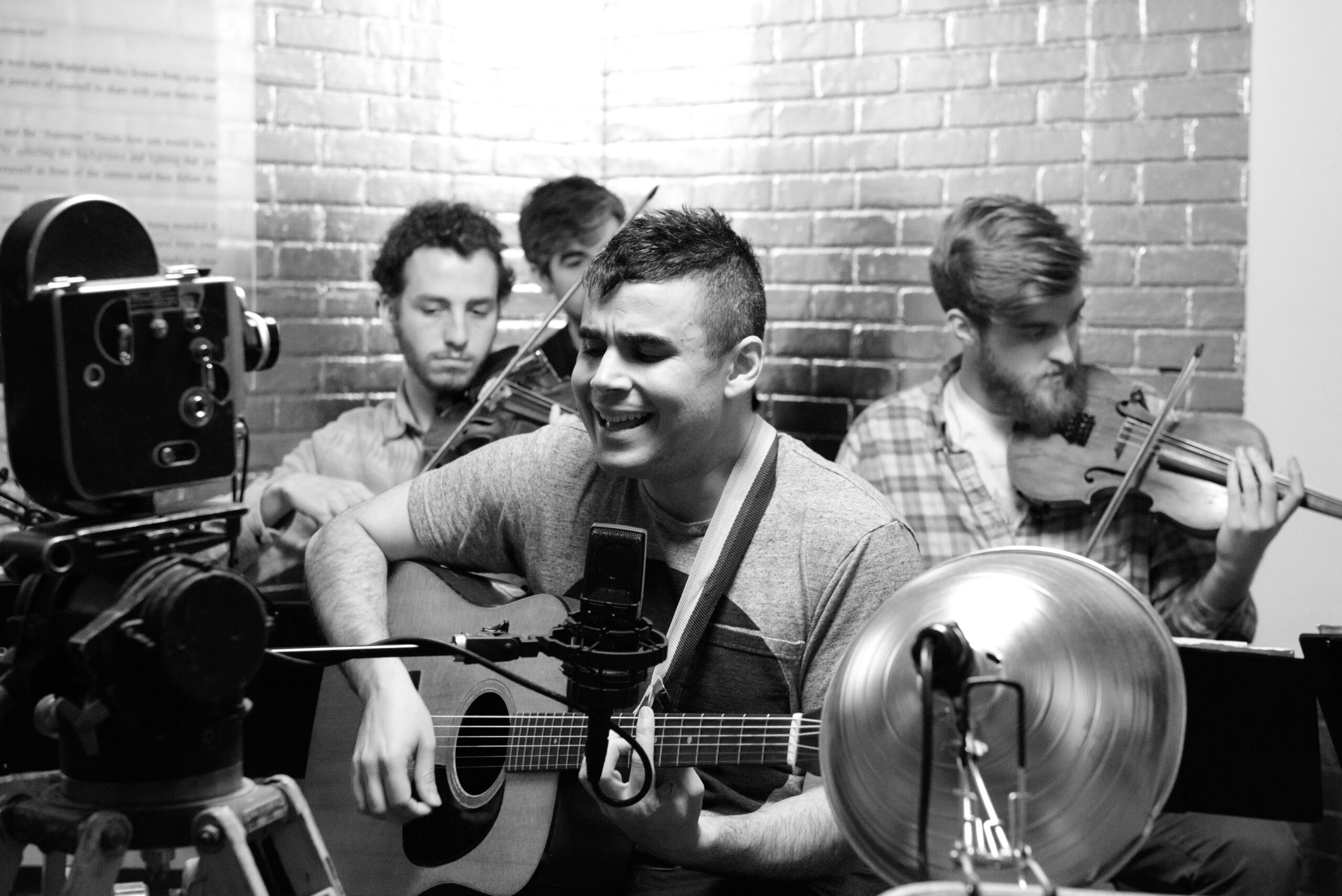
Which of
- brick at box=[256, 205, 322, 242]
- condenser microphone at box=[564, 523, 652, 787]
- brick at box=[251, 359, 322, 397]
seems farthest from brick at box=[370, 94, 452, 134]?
condenser microphone at box=[564, 523, 652, 787]

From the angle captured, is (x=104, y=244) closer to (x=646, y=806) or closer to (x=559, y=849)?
(x=646, y=806)

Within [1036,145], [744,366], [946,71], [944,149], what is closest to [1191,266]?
[1036,145]

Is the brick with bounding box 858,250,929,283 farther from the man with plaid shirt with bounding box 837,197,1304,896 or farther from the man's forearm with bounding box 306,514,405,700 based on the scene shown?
the man's forearm with bounding box 306,514,405,700

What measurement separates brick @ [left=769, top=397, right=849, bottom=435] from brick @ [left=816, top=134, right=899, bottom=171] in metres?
0.64

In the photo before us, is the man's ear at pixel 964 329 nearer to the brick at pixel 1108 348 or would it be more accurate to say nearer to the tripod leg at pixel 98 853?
the brick at pixel 1108 348

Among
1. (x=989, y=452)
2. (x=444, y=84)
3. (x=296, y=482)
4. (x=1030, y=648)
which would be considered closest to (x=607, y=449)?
(x=1030, y=648)

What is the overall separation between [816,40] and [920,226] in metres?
0.60

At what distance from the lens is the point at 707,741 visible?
182 centimetres

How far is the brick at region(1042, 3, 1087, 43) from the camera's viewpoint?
3.32 meters

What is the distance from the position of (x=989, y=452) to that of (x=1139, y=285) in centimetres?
65

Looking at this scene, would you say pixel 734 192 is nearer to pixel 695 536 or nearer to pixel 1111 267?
pixel 1111 267

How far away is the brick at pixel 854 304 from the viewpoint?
11.8ft

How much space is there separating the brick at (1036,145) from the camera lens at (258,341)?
102 inches

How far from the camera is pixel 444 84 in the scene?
373 cm
